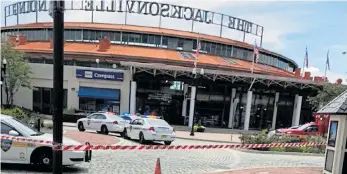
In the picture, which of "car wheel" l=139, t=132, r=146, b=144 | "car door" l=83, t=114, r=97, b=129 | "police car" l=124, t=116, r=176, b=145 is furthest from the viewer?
"car door" l=83, t=114, r=97, b=129

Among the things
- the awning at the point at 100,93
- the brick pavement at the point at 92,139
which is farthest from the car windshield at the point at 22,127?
the awning at the point at 100,93

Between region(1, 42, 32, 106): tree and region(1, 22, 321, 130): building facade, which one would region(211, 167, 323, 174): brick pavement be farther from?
region(1, 42, 32, 106): tree

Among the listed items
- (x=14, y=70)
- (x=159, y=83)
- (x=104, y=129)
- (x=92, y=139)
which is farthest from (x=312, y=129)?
(x=14, y=70)

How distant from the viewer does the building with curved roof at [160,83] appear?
35375 mm

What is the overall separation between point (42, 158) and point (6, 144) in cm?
96

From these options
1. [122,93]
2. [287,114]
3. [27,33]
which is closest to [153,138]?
[122,93]

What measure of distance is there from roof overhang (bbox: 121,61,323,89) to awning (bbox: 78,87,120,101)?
324 centimetres

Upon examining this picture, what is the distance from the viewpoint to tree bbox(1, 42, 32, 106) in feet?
113

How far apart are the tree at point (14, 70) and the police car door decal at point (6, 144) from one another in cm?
2772

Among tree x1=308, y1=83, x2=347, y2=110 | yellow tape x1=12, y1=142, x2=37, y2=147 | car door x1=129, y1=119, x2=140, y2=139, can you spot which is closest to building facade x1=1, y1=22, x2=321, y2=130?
tree x1=308, y1=83, x2=347, y2=110

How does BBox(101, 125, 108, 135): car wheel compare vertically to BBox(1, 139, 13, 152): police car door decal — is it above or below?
below

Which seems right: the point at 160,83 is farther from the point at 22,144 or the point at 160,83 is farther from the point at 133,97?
the point at 22,144

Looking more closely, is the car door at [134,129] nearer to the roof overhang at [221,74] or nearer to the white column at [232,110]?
the roof overhang at [221,74]

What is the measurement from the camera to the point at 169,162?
1209cm
